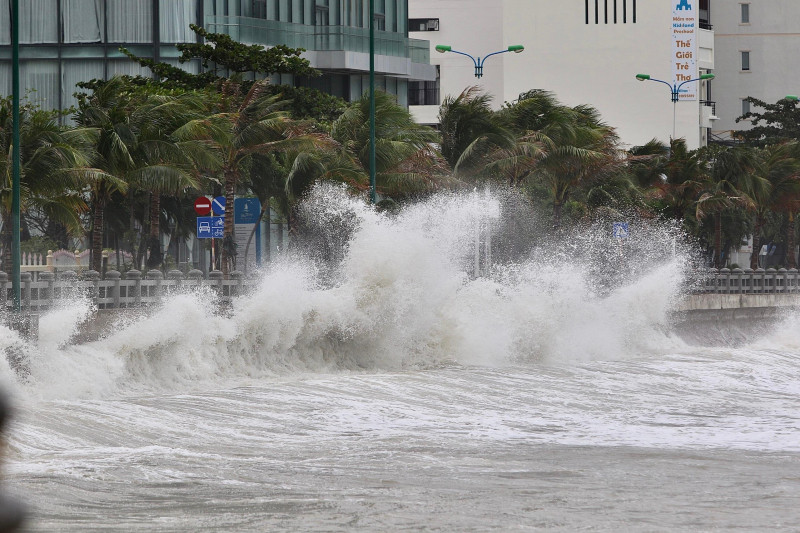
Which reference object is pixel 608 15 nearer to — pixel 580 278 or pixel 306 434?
pixel 580 278

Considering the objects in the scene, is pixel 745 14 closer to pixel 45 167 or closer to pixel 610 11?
pixel 610 11

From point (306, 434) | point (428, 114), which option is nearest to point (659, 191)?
point (428, 114)

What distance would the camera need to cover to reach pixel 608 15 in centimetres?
7731

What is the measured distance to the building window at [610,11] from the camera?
7662cm

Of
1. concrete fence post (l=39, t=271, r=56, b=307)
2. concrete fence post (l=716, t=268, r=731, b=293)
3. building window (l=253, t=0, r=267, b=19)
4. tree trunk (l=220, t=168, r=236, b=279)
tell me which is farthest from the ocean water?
building window (l=253, t=0, r=267, b=19)

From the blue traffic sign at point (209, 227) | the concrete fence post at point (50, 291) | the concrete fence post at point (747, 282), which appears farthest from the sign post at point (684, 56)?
the concrete fence post at point (50, 291)

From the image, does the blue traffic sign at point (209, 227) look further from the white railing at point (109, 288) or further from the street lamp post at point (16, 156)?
the street lamp post at point (16, 156)

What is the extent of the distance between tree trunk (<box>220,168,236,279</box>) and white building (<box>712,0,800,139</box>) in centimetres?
5910

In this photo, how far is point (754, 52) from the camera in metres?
88.0

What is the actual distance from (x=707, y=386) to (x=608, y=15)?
55581mm

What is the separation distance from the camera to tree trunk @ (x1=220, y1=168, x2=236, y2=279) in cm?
3312

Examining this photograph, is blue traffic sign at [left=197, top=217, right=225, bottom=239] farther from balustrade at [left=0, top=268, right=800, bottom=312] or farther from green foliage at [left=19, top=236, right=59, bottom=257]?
green foliage at [left=19, top=236, right=59, bottom=257]

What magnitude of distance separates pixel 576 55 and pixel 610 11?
319 cm

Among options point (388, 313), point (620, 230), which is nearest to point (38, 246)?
point (388, 313)
